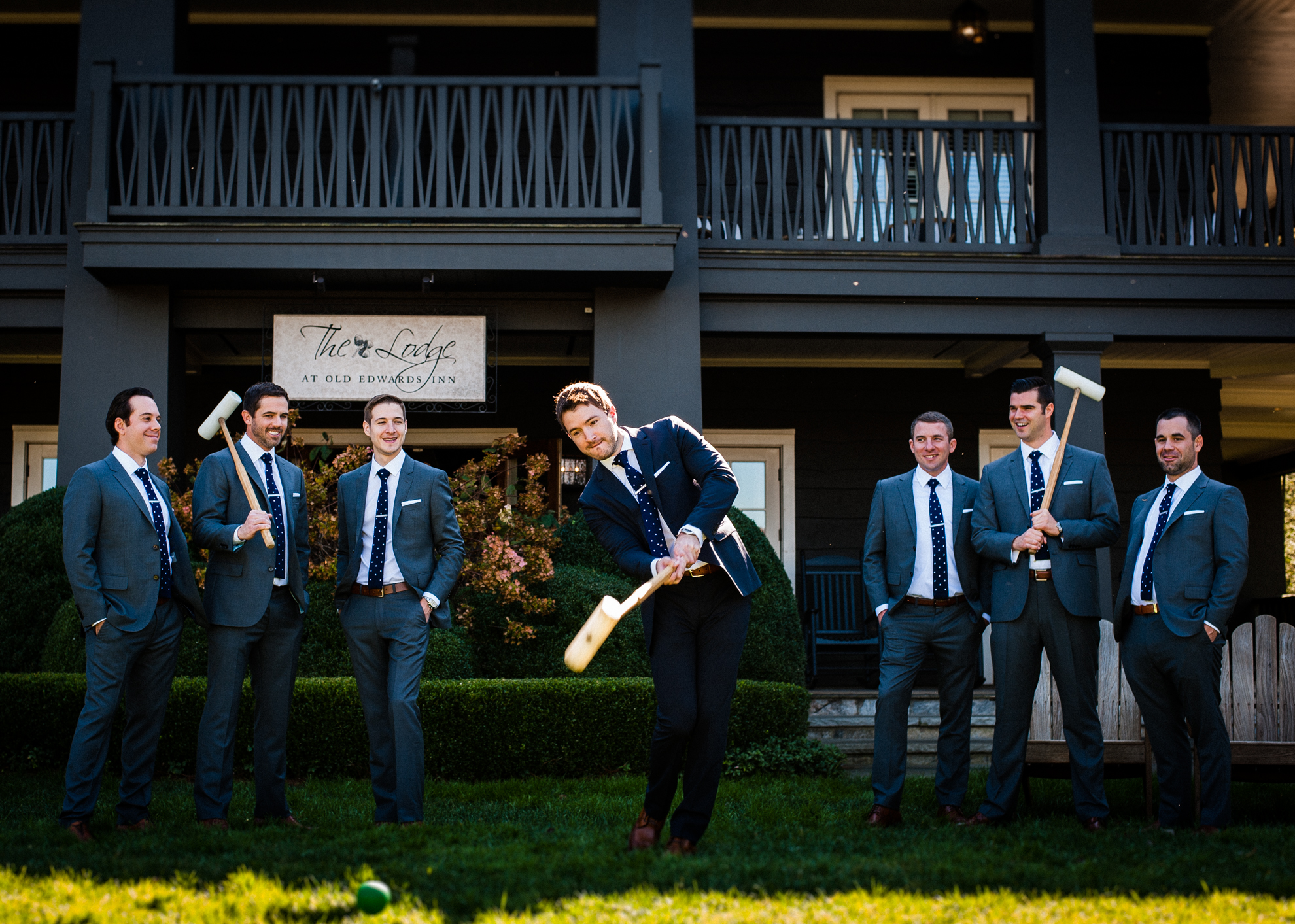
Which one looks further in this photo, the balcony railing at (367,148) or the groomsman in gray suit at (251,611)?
the balcony railing at (367,148)

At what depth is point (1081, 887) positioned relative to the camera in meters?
3.53

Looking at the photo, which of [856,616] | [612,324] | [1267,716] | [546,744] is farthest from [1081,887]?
[856,616]

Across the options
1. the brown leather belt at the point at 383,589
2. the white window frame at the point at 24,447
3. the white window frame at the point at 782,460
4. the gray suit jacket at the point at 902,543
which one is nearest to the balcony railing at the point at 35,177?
the white window frame at the point at 24,447

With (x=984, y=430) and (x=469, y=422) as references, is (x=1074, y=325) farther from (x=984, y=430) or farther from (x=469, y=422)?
(x=469, y=422)

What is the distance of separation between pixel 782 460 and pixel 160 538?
7226 millimetres

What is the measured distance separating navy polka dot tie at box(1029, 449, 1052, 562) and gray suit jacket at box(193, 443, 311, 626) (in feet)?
10.6

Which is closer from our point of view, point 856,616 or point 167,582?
point 167,582

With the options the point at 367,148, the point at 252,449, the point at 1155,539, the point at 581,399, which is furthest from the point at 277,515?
the point at 367,148

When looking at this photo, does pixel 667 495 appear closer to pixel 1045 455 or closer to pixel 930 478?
pixel 930 478

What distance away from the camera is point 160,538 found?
15.8 ft

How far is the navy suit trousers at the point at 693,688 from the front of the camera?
3986mm

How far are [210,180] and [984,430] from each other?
7.39 m

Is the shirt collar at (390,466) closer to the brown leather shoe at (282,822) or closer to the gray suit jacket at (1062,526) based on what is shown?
the brown leather shoe at (282,822)

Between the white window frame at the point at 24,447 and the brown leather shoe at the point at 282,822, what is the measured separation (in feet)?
24.8
